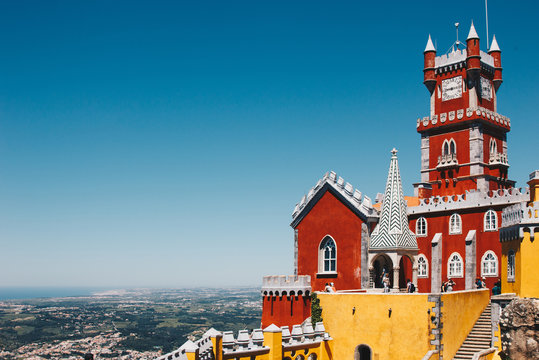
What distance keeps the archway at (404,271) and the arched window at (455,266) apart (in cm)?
287

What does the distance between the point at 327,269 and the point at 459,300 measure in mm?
9686

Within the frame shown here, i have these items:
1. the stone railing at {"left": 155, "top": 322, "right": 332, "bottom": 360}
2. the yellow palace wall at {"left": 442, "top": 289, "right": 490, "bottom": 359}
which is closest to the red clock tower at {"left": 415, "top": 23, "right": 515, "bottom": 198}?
the yellow palace wall at {"left": 442, "top": 289, "right": 490, "bottom": 359}

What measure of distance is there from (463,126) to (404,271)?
14.1 metres

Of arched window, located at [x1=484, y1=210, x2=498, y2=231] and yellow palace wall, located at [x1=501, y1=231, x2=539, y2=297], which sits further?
arched window, located at [x1=484, y1=210, x2=498, y2=231]

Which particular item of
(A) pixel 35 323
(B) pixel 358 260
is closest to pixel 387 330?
(B) pixel 358 260

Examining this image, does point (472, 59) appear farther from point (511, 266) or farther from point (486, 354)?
point (486, 354)

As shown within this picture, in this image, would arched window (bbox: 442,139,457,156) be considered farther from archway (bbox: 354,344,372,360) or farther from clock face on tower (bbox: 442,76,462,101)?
archway (bbox: 354,344,372,360)

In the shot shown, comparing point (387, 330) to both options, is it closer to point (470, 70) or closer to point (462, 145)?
point (462, 145)

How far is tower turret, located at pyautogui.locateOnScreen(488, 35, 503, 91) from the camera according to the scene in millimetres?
49787

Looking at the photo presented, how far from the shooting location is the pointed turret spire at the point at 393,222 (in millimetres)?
35562

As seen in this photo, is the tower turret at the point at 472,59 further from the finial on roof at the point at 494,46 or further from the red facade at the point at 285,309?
the red facade at the point at 285,309

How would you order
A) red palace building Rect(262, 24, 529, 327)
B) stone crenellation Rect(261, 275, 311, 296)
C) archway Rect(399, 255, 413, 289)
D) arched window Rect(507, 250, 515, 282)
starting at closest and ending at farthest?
arched window Rect(507, 250, 515, 282) < stone crenellation Rect(261, 275, 311, 296) < red palace building Rect(262, 24, 529, 327) < archway Rect(399, 255, 413, 289)

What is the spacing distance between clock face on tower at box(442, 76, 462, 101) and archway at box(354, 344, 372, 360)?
25293 mm

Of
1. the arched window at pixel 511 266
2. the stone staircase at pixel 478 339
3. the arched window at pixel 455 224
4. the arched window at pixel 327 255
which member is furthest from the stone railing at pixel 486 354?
the arched window at pixel 455 224
